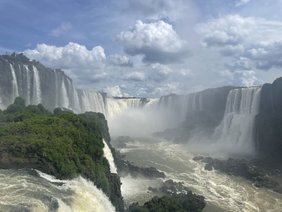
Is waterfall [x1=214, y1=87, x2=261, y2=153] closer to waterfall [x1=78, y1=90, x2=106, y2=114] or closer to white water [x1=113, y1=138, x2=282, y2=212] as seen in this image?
white water [x1=113, y1=138, x2=282, y2=212]

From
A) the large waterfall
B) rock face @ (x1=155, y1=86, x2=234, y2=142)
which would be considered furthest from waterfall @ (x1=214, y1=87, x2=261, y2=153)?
rock face @ (x1=155, y1=86, x2=234, y2=142)

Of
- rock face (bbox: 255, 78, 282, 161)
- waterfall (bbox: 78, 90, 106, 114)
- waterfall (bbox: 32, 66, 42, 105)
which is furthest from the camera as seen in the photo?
waterfall (bbox: 78, 90, 106, 114)

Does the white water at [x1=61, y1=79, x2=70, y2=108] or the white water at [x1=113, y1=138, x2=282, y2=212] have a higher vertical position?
the white water at [x1=61, y1=79, x2=70, y2=108]

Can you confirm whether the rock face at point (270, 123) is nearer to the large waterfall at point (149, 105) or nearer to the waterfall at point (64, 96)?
the large waterfall at point (149, 105)

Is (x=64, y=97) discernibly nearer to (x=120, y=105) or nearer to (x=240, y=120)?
(x=120, y=105)

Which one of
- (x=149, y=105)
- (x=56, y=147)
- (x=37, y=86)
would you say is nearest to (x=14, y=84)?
(x=37, y=86)

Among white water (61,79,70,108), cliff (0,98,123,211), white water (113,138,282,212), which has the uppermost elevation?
white water (61,79,70,108)

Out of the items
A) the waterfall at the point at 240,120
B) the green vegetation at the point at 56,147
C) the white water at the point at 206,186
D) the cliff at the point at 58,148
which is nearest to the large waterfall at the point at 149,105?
the waterfall at the point at 240,120

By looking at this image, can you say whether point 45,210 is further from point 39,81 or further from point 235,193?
point 39,81
